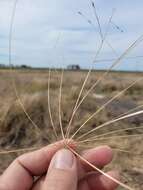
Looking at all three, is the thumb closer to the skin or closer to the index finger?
the skin

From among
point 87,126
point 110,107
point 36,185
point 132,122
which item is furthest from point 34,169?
point 110,107

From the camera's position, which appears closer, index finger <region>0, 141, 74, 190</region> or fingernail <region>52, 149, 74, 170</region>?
fingernail <region>52, 149, 74, 170</region>

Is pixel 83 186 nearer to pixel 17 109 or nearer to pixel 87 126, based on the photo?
pixel 87 126

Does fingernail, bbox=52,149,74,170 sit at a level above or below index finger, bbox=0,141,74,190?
above

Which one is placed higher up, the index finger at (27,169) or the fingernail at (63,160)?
the fingernail at (63,160)

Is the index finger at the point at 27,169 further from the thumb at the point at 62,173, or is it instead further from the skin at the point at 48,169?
the thumb at the point at 62,173

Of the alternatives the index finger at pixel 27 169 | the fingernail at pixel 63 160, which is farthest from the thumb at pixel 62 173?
the index finger at pixel 27 169

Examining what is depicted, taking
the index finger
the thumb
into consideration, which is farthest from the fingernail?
the index finger
